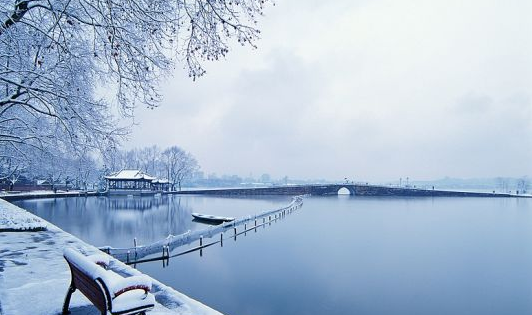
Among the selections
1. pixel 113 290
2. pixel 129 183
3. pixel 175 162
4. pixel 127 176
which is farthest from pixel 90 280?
pixel 175 162

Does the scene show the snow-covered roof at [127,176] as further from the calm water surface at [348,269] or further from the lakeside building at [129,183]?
the calm water surface at [348,269]

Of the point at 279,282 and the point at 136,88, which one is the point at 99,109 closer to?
the point at 136,88

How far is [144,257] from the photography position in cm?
1942

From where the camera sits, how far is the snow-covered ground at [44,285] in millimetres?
5746

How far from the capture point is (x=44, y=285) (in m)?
6.89

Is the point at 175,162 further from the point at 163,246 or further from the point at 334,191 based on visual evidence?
the point at 163,246

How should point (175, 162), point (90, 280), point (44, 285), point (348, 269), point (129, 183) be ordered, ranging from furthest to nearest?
point (175, 162) < point (129, 183) < point (348, 269) < point (44, 285) < point (90, 280)

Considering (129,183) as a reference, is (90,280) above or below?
above

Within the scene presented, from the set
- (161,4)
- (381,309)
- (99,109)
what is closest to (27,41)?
(99,109)

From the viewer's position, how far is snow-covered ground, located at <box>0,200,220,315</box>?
5.75 metres

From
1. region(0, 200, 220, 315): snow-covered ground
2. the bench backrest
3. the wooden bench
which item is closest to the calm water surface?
region(0, 200, 220, 315): snow-covered ground

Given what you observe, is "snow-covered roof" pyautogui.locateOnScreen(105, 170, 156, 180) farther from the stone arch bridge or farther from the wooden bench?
the wooden bench

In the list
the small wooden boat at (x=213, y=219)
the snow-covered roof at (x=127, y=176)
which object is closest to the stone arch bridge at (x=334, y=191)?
the snow-covered roof at (x=127, y=176)

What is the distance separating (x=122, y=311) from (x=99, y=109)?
9048 mm
